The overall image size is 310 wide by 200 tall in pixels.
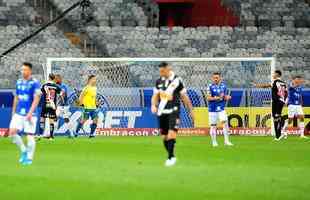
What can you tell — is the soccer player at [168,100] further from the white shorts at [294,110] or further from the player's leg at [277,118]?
the white shorts at [294,110]

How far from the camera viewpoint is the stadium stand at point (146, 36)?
4362 cm

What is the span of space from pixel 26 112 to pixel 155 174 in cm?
415

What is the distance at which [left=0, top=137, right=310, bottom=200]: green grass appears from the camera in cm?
1410

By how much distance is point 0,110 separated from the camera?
36.8m

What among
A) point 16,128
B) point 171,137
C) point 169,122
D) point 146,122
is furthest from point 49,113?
point 171,137

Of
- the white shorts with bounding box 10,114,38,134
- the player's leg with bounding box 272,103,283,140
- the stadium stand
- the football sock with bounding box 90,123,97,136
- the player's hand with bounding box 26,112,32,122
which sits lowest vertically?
the football sock with bounding box 90,123,97,136

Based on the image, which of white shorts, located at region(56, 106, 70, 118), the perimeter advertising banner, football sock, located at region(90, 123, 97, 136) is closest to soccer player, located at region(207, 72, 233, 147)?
football sock, located at region(90, 123, 97, 136)

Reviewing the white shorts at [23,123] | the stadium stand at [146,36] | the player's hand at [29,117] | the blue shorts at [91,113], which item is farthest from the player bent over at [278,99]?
the player's hand at [29,117]

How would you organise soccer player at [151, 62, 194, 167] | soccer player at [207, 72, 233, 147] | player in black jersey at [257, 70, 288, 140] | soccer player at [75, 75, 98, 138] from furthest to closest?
soccer player at [75, 75, 98, 138]
player in black jersey at [257, 70, 288, 140]
soccer player at [207, 72, 233, 147]
soccer player at [151, 62, 194, 167]

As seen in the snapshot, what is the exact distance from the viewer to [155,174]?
677 inches

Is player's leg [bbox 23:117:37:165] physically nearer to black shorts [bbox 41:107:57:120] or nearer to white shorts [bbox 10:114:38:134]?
white shorts [bbox 10:114:38:134]

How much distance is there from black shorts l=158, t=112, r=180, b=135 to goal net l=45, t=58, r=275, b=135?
16.3 meters

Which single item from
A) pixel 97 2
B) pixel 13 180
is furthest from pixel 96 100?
pixel 13 180

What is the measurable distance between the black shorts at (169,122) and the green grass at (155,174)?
2.52ft
